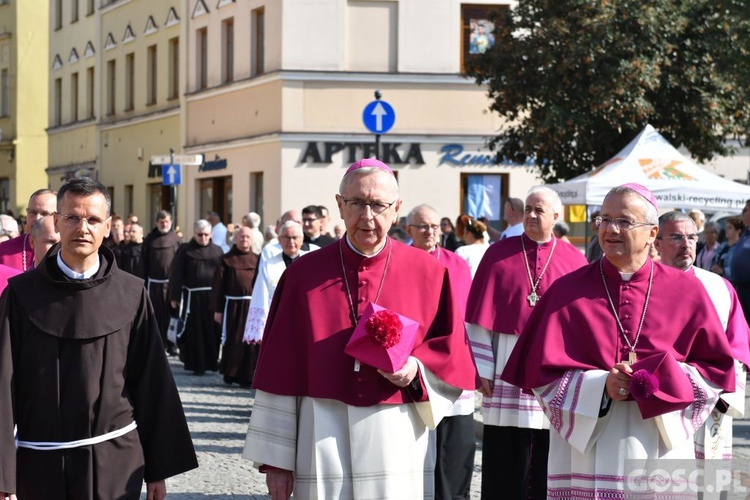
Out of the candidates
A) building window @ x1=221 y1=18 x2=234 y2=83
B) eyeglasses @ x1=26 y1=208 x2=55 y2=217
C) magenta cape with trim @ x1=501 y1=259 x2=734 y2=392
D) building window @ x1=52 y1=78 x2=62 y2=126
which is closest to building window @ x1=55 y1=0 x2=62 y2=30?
building window @ x1=52 y1=78 x2=62 y2=126

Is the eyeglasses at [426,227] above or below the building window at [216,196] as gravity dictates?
below

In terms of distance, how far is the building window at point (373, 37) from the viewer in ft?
102

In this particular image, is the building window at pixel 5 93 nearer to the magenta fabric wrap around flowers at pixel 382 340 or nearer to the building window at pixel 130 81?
the building window at pixel 130 81

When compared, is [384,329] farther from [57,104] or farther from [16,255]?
[57,104]

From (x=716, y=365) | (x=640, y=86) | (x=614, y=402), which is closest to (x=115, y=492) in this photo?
(x=614, y=402)

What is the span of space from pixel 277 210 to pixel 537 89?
864 cm

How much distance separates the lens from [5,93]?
55.7m

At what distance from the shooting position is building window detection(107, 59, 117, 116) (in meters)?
42.8

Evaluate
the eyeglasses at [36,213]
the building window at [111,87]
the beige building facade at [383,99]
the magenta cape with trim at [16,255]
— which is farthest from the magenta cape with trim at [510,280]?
the building window at [111,87]

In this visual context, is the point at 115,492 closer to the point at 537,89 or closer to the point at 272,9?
the point at 537,89

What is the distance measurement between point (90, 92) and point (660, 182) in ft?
99.7

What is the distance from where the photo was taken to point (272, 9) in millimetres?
31500

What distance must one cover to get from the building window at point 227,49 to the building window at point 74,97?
44.1 ft

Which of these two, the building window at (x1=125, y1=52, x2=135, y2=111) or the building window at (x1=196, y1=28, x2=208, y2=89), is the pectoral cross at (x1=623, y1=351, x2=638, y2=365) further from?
the building window at (x1=125, y1=52, x2=135, y2=111)
